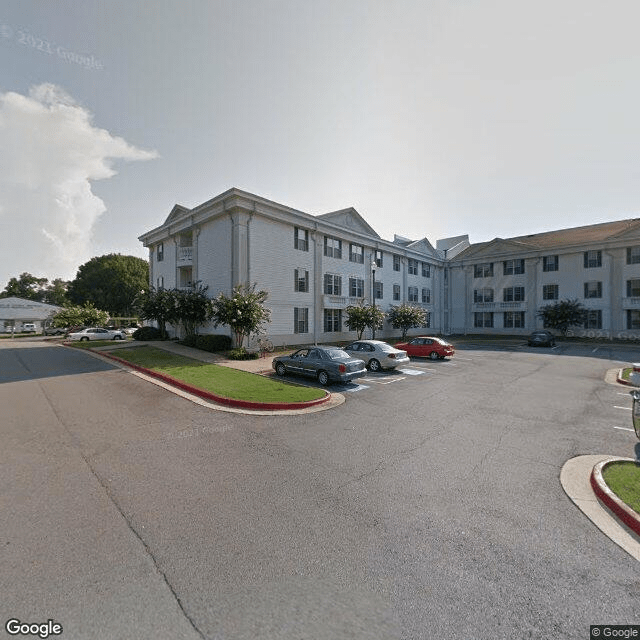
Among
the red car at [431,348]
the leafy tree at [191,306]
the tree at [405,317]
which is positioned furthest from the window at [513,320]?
the leafy tree at [191,306]

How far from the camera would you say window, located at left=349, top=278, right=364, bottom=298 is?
31275mm

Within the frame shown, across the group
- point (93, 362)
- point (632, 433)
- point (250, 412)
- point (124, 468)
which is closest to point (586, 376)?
point (632, 433)

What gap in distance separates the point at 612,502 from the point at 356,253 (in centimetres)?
2889

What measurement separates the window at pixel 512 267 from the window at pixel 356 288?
20.6 meters

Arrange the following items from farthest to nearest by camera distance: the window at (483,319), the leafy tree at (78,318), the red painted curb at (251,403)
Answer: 1. the window at (483,319)
2. the leafy tree at (78,318)
3. the red painted curb at (251,403)

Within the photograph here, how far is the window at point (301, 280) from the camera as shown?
25969mm

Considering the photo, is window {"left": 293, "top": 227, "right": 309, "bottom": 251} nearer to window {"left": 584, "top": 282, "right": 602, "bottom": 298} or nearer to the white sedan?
the white sedan

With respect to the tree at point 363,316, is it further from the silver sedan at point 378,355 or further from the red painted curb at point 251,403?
the red painted curb at point 251,403

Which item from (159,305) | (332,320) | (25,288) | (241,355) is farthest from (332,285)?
(25,288)

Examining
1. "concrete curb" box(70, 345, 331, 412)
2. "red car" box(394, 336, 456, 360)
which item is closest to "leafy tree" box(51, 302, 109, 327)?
"concrete curb" box(70, 345, 331, 412)

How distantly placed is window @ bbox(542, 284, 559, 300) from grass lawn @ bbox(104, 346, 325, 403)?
37.0 m

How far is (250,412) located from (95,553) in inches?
221

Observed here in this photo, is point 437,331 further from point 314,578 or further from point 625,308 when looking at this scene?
point 314,578

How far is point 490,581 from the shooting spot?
3258 millimetres
